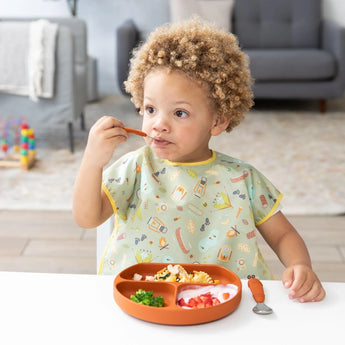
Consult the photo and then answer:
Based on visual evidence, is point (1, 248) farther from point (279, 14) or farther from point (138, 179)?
point (279, 14)

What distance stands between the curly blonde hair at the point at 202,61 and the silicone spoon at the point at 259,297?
1.30ft

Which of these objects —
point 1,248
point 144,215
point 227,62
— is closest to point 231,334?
point 144,215

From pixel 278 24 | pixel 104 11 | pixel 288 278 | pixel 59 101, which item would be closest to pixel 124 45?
pixel 104 11

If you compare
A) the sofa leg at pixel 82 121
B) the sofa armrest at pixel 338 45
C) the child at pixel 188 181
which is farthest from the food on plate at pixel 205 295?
the sofa armrest at pixel 338 45

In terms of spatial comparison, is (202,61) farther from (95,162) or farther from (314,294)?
(314,294)

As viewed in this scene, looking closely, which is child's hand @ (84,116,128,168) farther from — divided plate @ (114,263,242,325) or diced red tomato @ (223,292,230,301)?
diced red tomato @ (223,292,230,301)

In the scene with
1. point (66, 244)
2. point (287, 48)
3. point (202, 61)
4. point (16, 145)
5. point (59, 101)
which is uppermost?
point (202, 61)

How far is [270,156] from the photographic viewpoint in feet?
11.6

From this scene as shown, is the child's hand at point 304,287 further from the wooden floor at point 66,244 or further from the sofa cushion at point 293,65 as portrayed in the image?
the sofa cushion at point 293,65

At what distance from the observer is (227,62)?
112cm

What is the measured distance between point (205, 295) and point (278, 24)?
4.47 metres

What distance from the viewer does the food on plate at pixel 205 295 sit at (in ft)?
2.54

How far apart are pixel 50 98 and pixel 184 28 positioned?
8.15ft

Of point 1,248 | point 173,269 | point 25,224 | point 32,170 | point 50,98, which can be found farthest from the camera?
Result: point 50,98
